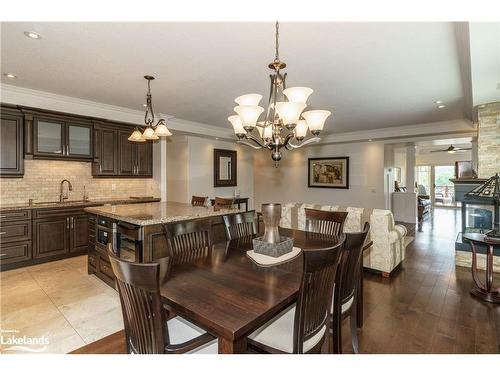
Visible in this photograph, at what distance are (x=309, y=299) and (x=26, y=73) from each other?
416 cm

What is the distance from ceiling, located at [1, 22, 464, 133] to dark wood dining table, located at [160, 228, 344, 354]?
196 centimetres

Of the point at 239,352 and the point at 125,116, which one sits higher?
the point at 125,116

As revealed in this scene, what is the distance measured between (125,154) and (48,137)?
1.25 meters

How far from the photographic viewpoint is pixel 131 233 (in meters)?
2.64

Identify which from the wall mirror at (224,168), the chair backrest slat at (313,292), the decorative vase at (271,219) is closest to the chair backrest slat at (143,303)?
the chair backrest slat at (313,292)

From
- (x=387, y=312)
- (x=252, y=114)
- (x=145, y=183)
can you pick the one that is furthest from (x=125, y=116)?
(x=387, y=312)

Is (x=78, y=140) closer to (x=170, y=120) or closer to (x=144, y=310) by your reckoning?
(x=170, y=120)

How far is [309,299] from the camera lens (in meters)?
1.28

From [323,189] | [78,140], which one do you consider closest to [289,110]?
[78,140]

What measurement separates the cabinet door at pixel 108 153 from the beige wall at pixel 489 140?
6.33 m

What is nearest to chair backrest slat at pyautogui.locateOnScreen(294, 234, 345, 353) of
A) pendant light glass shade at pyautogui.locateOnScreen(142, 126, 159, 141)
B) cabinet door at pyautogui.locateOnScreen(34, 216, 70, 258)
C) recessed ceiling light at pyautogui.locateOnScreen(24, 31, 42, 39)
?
pendant light glass shade at pyautogui.locateOnScreen(142, 126, 159, 141)

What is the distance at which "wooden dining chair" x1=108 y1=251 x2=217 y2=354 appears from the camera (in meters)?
1.04

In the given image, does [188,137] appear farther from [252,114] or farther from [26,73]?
[252,114]

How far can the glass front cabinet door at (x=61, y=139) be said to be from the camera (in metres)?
4.05
